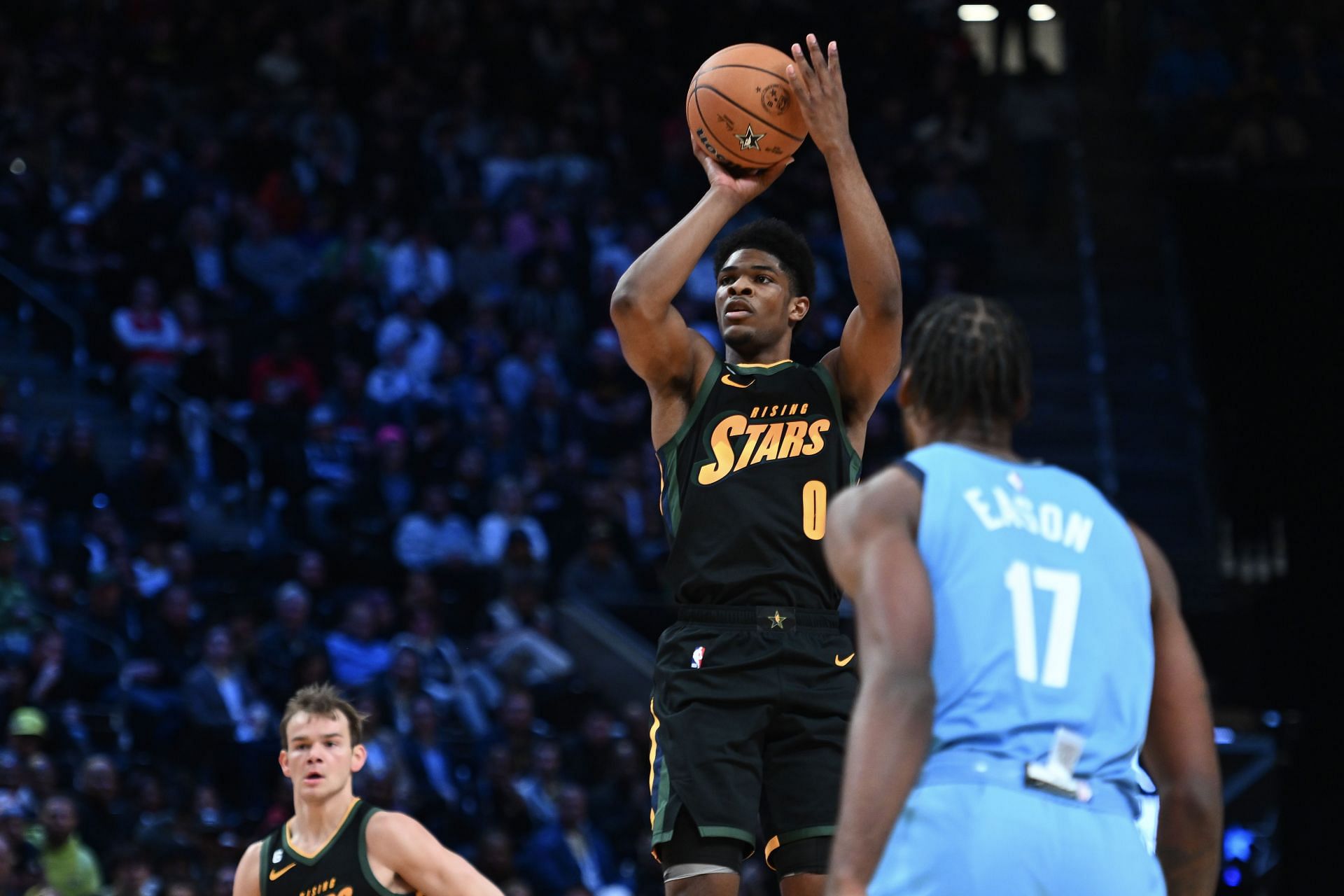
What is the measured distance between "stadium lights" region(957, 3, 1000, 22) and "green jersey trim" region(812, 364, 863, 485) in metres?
17.4

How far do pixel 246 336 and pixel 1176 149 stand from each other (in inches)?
373

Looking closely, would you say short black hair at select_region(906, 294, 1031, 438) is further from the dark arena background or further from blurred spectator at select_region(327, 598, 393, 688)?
blurred spectator at select_region(327, 598, 393, 688)

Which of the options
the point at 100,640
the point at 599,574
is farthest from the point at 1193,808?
the point at 599,574

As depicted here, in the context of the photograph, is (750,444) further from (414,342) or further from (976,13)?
(976,13)

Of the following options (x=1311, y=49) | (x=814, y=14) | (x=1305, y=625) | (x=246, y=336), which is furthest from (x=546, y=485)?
(x=1311, y=49)

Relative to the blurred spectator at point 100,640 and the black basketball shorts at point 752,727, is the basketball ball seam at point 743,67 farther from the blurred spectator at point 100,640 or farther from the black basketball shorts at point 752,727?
the blurred spectator at point 100,640

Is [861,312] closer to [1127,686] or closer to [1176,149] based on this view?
[1127,686]

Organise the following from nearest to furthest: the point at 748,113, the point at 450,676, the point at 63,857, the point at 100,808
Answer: the point at 748,113, the point at 63,857, the point at 100,808, the point at 450,676

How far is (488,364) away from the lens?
15.2m

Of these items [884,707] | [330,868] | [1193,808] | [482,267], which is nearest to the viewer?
[884,707]

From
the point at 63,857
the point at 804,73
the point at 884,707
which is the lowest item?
the point at 63,857

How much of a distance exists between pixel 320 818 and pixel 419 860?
1.55 ft

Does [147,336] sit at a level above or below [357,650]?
above

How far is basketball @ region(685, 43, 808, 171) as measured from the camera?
5.57 metres
